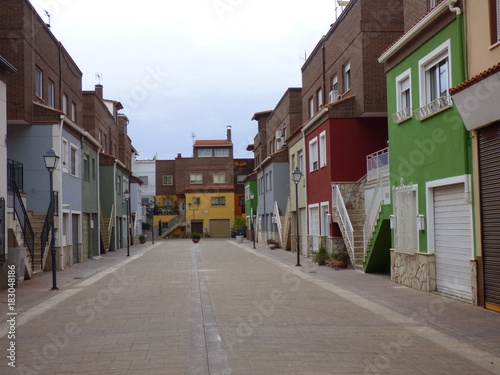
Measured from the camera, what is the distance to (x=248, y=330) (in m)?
9.16

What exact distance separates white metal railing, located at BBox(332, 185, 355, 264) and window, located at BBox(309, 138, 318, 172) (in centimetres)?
353

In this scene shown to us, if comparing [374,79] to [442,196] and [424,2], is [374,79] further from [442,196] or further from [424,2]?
[442,196]

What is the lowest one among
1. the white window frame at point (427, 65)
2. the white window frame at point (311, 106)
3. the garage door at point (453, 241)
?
the garage door at point (453, 241)

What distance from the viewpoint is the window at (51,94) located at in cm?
2538

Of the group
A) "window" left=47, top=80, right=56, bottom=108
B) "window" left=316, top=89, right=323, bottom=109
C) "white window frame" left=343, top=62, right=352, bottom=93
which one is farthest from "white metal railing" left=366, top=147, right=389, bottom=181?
"window" left=47, top=80, right=56, bottom=108

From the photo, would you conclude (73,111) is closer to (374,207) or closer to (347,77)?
(347,77)

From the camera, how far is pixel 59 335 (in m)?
9.18

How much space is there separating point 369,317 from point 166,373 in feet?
16.2

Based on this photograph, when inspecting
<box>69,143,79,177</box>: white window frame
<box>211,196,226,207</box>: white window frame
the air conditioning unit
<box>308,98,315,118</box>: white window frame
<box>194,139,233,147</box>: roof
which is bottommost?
<box>211,196,226,207</box>: white window frame

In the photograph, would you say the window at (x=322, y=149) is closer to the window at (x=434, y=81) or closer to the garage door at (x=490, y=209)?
the window at (x=434, y=81)

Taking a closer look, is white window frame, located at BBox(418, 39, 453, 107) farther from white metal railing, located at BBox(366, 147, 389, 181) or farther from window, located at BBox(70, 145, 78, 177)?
window, located at BBox(70, 145, 78, 177)

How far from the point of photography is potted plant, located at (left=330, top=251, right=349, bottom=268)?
20.7 meters

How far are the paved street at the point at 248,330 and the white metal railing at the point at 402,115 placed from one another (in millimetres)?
4309

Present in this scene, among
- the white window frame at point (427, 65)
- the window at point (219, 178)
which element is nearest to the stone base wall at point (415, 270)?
the white window frame at point (427, 65)
